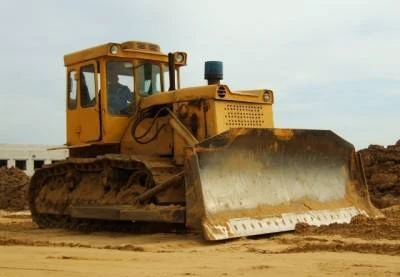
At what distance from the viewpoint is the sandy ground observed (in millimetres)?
6480

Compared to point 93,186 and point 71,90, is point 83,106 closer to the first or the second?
point 71,90

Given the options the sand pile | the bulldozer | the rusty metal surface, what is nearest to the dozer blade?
the bulldozer

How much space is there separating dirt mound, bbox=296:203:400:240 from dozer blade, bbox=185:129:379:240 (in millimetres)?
301

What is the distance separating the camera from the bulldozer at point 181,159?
30.4 ft

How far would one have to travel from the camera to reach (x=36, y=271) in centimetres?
682

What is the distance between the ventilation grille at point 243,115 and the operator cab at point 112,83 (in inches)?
61.3

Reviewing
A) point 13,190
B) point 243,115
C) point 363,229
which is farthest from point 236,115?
point 13,190

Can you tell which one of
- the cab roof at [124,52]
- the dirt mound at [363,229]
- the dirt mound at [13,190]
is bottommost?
the dirt mound at [13,190]

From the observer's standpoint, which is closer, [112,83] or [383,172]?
[112,83]

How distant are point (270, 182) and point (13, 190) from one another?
1336cm

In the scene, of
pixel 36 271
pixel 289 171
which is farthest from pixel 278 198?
pixel 36 271

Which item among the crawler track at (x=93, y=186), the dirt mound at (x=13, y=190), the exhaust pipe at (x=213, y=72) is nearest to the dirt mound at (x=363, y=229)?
the crawler track at (x=93, y=186)

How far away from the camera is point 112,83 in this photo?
37.4 feet

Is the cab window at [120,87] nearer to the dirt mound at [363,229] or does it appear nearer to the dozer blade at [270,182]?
the dozer blade at [270,182]
